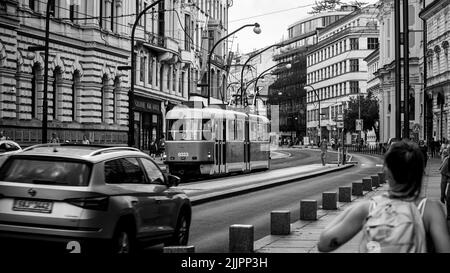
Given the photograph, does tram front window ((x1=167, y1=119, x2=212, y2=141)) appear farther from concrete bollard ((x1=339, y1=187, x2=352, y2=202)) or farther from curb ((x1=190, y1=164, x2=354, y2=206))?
concrete bollard ((x1=339, y1=187, x2=352, y2=202))

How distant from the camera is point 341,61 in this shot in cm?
13038

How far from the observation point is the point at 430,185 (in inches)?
1112

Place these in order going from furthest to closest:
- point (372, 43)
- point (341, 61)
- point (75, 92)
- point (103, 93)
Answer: point (341, 61)
point (372, 43)
point (103, 93)
point (75, 92)

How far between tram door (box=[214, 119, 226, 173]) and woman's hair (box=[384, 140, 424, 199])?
93.4 ft

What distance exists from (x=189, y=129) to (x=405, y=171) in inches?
1110

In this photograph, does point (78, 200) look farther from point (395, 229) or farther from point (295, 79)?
point (295, 79)

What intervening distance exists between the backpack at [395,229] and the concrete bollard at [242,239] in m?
6.15

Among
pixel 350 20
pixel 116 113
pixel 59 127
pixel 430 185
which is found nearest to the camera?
pixel 430 185

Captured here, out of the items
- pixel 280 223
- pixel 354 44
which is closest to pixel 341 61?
pixel 354 44

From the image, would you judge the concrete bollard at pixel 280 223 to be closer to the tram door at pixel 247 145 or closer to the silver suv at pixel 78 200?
the silver suv at pixel 78 200

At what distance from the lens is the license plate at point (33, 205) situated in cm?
877
